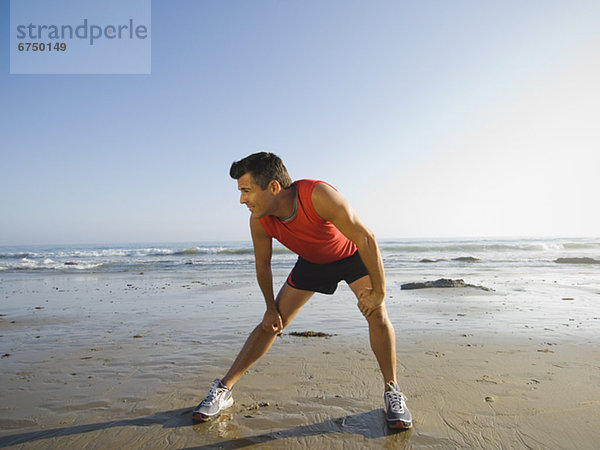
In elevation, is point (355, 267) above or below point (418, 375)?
above

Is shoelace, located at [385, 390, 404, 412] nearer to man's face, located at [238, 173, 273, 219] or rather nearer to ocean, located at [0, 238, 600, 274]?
man's face, located at [238, 173, 273, 219]

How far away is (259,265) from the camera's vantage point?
300 cm

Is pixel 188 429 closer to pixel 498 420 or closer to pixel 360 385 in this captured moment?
pixel 360 385

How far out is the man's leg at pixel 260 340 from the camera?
113 inches

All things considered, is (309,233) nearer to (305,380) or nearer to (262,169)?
(262,169)

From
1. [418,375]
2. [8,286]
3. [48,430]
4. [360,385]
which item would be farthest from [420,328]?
[8,286]

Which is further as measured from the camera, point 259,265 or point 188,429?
point 259,265

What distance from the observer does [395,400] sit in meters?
2.54

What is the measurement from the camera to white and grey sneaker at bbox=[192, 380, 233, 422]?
2.56 meters

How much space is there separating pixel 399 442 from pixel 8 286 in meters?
→ 12.3

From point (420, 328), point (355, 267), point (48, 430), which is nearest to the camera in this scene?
point (48, 430)

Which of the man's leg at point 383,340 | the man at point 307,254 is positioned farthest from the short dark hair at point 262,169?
the man's leg at point 383,340

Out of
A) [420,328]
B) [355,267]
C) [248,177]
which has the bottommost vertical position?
[420,328]

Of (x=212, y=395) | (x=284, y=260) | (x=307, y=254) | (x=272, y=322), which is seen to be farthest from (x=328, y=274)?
(x=284, y=260)
